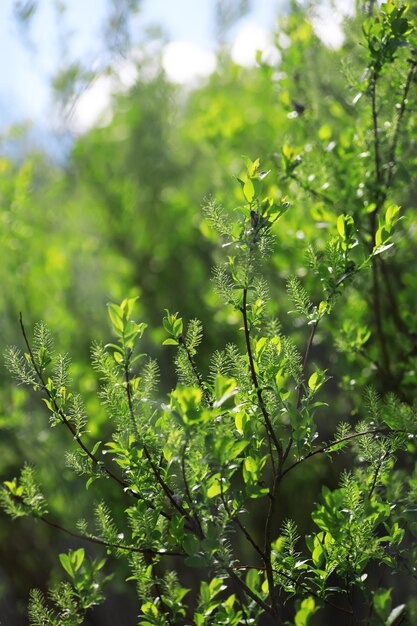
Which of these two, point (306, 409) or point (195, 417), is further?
point (306, 409)

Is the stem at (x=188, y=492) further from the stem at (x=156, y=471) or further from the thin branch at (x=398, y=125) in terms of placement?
the thin branch at (x=398, y=125)

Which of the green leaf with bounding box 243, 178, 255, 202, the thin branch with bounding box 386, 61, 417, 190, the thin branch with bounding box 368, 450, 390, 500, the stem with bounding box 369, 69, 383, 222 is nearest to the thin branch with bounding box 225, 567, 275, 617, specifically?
the thin branch with bounding box 368, 450, 390, 500

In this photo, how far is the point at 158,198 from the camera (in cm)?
650

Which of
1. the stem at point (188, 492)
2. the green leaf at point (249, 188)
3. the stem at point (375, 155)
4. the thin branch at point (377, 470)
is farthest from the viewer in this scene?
the stem at point (375, 155)

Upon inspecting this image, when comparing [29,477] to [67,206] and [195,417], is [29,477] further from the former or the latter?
[67,206]

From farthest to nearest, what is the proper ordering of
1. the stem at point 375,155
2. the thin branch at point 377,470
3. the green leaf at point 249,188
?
the stem at point 375,155 < the thin branch at point 377,470 < the green leaf at point 249,188

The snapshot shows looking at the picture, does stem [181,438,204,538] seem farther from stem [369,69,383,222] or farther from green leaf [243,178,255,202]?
stem [369,69,383,222]

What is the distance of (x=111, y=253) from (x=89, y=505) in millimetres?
2648

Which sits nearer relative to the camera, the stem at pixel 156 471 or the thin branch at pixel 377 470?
the stem at pixel 156 471

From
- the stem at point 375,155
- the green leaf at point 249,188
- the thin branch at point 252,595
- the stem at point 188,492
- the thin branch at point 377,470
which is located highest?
the stem at point 375,155

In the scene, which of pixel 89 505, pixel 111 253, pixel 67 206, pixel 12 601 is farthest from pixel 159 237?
pixel 12 601

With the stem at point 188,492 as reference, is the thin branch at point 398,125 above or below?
above

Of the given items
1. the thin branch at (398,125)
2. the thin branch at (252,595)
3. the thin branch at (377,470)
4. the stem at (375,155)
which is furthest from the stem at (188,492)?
the thin branch at (398,125)

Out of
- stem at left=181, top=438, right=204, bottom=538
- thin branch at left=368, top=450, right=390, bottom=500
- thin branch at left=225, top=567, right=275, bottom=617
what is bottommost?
thin branch at left=225, top=567, right=275, bottom=617
